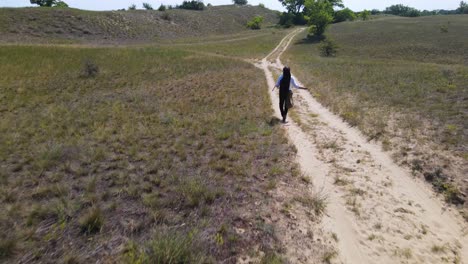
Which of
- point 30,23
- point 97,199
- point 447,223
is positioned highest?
point 30,23

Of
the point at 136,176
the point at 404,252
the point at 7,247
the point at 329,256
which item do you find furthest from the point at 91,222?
the point at 404,252

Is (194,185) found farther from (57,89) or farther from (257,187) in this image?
(57,89)

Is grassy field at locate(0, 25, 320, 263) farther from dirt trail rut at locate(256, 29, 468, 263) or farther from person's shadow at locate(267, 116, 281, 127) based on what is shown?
dirt trail rut at locate(256, 29, 468, 263)

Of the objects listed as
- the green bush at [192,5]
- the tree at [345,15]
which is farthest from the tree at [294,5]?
the green bush at [192,5]

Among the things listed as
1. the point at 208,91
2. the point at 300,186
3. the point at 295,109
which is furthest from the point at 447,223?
the point at 208,91

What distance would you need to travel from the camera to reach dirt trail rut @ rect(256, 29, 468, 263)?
4648mm

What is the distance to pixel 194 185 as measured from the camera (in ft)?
19.8

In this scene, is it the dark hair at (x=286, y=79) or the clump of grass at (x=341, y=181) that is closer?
the clump of grass at (x=341, y=181)

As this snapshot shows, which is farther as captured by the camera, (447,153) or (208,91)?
(208,91)

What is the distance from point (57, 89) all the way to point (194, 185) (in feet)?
52.8

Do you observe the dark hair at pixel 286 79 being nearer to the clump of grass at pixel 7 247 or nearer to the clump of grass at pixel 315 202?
the clump of grass at pixel 315 202

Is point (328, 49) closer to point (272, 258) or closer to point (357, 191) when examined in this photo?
point (357, 191)

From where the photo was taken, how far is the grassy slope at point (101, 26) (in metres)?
51.2

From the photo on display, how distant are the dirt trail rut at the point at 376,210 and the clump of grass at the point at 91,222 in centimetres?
337
